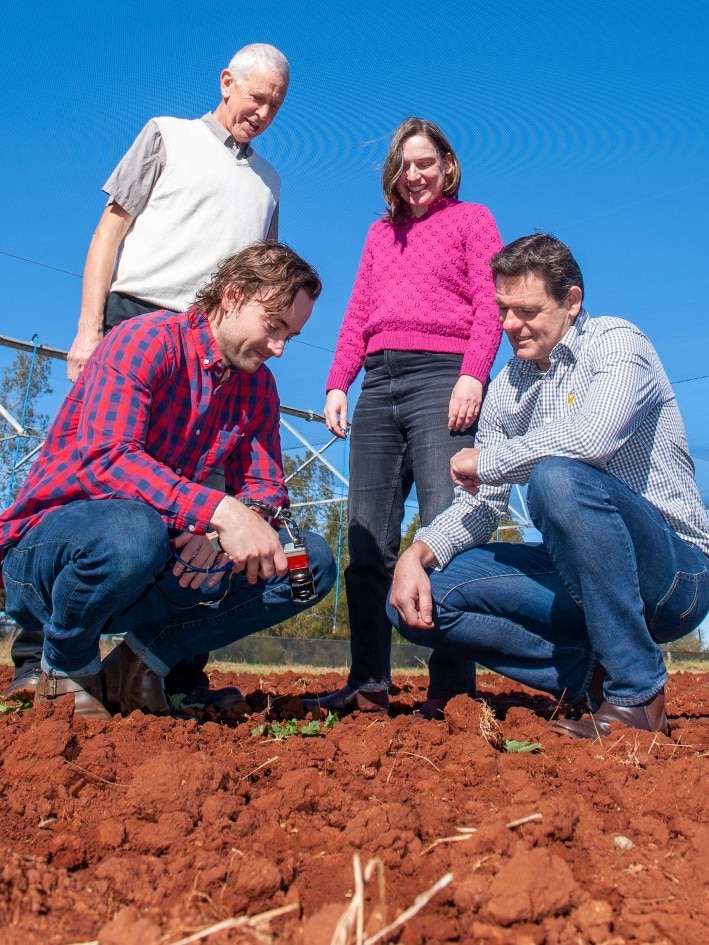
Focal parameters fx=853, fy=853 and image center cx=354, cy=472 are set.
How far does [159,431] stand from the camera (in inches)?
99.3

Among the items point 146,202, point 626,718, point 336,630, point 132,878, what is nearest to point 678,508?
point 626,718

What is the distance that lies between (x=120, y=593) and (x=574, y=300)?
1568 millimetres

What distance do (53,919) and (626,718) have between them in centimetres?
157

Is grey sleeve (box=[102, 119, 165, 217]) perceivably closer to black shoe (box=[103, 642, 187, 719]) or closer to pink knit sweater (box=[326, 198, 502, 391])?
pink knit sweater (box=[326, 198, 502, 391])

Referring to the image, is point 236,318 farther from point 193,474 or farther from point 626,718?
point 626,718

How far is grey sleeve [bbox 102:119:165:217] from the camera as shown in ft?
9.71

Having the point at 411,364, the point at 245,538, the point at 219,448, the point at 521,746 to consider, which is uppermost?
the point at 411,364

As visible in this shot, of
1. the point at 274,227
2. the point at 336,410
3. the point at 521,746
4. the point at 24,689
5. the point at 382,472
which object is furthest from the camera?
the point at 274,227

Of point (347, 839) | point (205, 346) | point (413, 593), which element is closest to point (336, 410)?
point (205, 346)

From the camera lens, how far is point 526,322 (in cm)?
255

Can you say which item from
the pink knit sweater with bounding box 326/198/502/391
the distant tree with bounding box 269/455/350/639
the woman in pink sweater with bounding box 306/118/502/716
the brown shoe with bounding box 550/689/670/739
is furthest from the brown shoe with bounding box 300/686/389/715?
the distant tree with bounding box 269/455/350/639

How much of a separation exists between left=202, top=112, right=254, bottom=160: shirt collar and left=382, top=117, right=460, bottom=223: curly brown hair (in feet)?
1.75

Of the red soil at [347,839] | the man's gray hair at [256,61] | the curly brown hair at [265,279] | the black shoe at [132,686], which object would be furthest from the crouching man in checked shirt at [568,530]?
the man's gray hair at [256,61]

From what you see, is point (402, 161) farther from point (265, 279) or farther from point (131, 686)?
point (131, 686)
